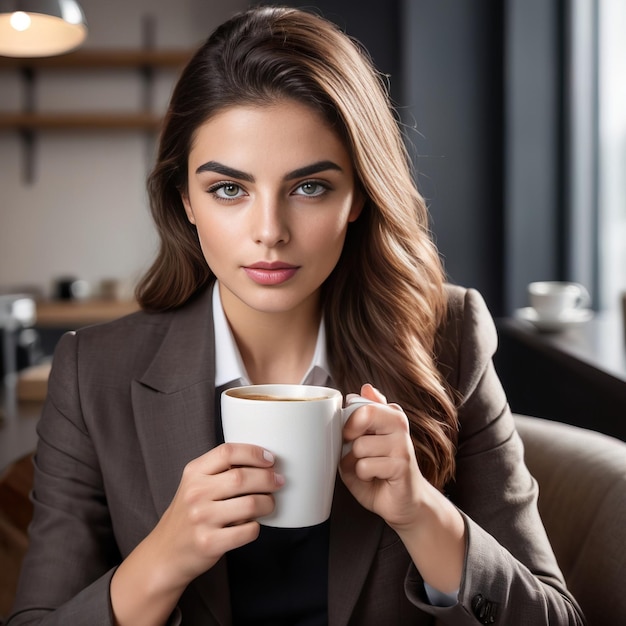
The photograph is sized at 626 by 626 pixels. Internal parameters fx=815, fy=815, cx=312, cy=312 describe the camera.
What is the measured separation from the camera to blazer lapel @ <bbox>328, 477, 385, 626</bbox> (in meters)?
1.07

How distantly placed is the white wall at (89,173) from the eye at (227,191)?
4003 mm

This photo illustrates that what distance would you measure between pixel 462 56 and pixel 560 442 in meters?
2.50

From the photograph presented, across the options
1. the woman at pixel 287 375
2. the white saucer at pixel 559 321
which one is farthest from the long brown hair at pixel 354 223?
the white saucer at pixel 559 321

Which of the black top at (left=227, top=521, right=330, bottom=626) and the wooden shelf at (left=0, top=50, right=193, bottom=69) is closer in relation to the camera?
the black top at (left=227, top=521, right=330, bottom=626)

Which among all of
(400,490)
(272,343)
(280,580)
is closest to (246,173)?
(272,343)

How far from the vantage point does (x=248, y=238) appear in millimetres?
1039

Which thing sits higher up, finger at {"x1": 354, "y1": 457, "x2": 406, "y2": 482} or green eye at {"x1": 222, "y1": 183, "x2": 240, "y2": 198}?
green eye at {"x1": 222, "y1": 183, "x2": 240, "y2": 198}

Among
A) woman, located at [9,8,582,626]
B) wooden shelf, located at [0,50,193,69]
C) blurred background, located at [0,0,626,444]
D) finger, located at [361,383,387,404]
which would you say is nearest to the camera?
finger, located at [361,383,387,404]

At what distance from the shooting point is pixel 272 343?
126 centimetres

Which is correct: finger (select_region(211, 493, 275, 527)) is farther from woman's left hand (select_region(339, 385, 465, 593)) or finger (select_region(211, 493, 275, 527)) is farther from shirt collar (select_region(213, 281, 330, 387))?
shirt collar (select_region(213, 281, 330, 387))

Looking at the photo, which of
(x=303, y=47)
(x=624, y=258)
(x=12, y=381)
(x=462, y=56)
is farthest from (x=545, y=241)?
(x=303, y=47)

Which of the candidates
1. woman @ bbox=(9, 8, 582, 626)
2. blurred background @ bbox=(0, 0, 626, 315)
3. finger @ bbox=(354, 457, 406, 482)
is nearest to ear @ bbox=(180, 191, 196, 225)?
woman @ bbox=(9, 8, 582, 626)

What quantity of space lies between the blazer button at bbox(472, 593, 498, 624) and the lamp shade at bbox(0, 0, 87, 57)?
6.32 ft

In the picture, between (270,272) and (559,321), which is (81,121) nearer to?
(559,321)
